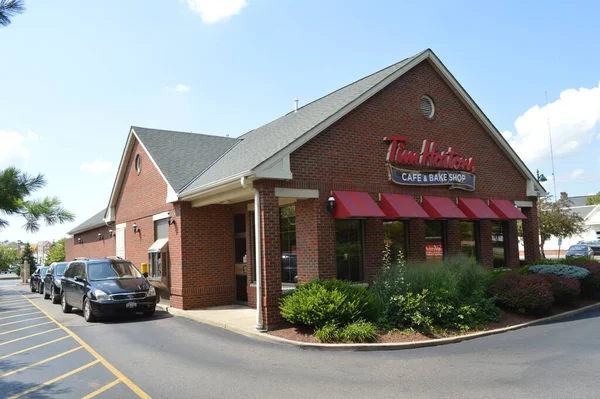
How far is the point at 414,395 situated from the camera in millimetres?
6430

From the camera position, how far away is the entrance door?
15.6 m

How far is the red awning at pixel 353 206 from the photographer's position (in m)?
12.2

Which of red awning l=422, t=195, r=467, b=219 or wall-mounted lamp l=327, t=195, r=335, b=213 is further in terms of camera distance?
red awning l=422, t=195, r=467, b=219

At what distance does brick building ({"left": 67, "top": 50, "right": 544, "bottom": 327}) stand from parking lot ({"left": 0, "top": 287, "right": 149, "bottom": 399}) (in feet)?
12.8

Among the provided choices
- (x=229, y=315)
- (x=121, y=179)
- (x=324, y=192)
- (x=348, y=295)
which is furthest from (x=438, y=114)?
(x=121, y=179)

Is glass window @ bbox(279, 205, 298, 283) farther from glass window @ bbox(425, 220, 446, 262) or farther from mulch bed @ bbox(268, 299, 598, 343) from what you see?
glass window @ bbox(425, 220, 446, 262)

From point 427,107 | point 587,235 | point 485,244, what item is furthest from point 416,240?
point 587,235

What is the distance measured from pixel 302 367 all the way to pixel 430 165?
898cm

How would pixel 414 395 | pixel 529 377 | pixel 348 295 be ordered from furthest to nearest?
1. pixel 348 295
2. pixel 529 377
3. pixel 414 395

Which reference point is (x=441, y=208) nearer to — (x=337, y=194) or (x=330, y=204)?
(x=337, y=194)

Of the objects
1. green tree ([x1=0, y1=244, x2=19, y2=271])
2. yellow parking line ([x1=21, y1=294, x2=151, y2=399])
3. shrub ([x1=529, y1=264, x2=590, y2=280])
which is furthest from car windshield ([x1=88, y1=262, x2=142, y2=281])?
green tree ([x1=0, y1=244, x2=19, y2=271])

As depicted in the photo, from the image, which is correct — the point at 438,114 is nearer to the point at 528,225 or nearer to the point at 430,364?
the point at 528,225

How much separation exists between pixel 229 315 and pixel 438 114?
368 inches

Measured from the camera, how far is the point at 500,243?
18.0 metres
